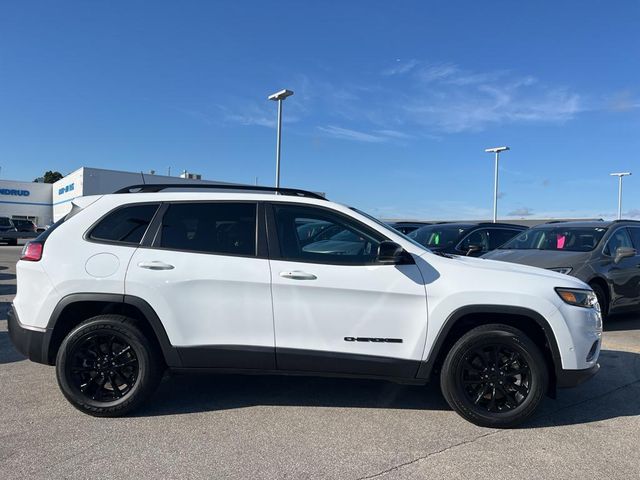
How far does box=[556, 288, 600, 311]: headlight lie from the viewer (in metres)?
3.97

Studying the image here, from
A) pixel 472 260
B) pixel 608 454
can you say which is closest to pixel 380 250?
pixel 472 260

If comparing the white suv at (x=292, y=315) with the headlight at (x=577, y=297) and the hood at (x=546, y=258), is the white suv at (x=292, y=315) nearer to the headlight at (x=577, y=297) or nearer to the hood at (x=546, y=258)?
the headlight at (x=577, y=297)

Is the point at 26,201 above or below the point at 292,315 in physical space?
above

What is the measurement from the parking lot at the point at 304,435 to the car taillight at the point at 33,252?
48.5 inches

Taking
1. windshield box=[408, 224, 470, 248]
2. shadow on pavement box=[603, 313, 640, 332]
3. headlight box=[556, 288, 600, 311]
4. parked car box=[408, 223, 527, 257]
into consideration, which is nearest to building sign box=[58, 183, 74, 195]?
windshield box=[408, 224, 470, 248]

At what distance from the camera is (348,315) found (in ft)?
12.8

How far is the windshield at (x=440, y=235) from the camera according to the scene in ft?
35.7

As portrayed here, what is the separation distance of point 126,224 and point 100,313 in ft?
2.54

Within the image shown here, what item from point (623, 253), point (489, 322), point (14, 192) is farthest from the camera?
point (14, 192)

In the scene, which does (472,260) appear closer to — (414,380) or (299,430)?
(414,380)

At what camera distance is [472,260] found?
173 inches

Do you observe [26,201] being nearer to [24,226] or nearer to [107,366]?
[24,226]

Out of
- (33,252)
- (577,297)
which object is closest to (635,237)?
(577,297)

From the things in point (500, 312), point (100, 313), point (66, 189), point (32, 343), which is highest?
point (66, 189)
